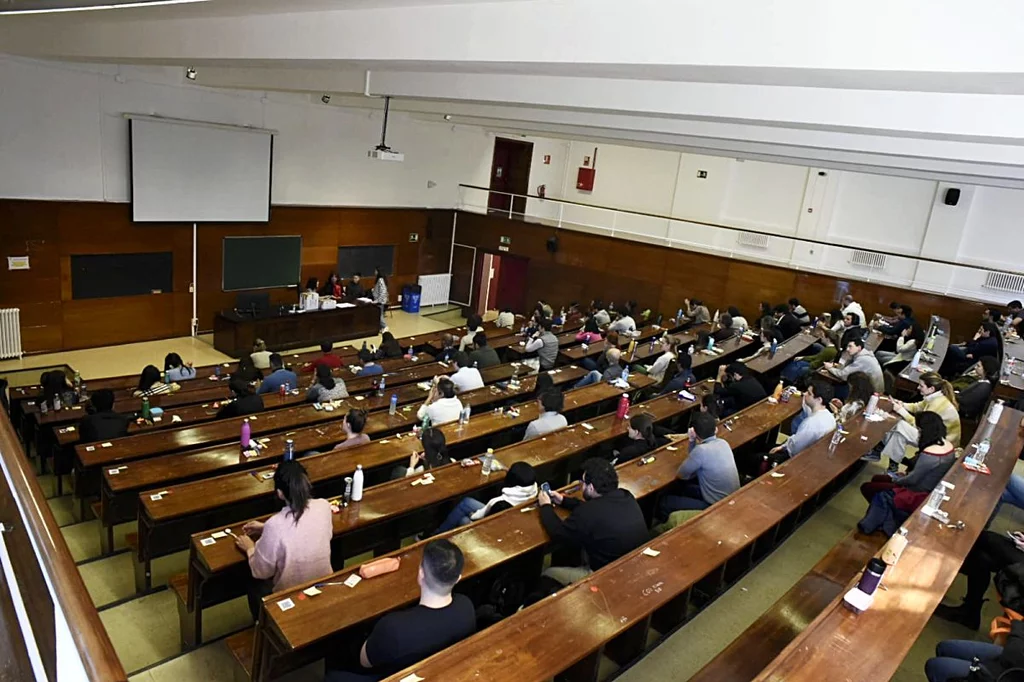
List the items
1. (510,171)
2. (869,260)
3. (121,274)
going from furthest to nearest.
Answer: (510,171)
(869,260)
(121,274)

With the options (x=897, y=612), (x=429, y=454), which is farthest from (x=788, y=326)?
(x=897, y=612)

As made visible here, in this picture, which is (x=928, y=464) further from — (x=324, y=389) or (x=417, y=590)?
(x=324, y=389)

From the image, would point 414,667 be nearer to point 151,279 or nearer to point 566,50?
point 566,50

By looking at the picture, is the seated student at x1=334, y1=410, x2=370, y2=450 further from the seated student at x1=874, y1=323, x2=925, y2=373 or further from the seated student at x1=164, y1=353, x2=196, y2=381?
the seated student at x1=874, y1=323, x2=925, y2=373

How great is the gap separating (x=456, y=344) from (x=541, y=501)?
625 cm

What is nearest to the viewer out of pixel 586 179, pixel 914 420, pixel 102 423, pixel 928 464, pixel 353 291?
pixel 928 464

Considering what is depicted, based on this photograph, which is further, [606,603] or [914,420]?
[914,420]

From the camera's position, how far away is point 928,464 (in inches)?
205

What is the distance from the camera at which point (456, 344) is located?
34.5ft

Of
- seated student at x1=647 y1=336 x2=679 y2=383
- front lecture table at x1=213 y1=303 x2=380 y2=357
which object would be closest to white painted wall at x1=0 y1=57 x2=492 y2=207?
front lecture table at x1=213 y1=303 x2=380 y2=357

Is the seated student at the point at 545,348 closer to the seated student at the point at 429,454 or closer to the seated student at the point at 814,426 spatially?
the seated student at the point at 814,426

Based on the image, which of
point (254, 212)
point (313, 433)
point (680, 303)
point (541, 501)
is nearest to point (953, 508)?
point (541, 501)

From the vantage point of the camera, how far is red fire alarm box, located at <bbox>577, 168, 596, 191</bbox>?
57.5ft

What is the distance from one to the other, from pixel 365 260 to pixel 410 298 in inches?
60.8
